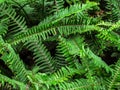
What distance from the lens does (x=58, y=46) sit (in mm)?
2895

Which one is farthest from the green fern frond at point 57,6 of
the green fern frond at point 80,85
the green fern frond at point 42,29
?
the green fern frond at point 80,85

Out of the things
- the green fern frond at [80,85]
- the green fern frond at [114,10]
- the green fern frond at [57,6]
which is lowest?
the green fern frond at [80,85]

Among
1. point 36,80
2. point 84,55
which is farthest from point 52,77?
point 84,55

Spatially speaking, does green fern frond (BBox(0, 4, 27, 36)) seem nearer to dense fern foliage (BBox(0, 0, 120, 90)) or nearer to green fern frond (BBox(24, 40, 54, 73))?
dense fern foliage (BBox(0, 0, 120, 90))

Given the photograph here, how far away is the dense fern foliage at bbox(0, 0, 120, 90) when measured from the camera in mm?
2596

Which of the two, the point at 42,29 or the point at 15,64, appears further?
the point at 42,29

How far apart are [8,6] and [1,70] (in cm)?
69

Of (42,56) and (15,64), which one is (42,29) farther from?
(15,64)

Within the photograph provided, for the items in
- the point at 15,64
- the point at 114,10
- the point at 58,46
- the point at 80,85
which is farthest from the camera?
the point at 114,10

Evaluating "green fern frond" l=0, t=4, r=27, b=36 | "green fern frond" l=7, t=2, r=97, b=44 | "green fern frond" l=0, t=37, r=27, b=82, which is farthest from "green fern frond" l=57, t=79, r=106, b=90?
"green fern frond" l=0, t=4, r=27, b=36

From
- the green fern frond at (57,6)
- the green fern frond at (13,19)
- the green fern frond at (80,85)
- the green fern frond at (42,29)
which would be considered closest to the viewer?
the green fern frond at (80,85)

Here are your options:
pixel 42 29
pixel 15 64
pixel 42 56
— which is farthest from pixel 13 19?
pixel 15 64

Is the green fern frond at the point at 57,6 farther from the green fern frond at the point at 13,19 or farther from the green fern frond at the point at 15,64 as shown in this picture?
the green fern frond at the point at 15,64

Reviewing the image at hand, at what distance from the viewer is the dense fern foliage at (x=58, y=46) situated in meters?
2.60
